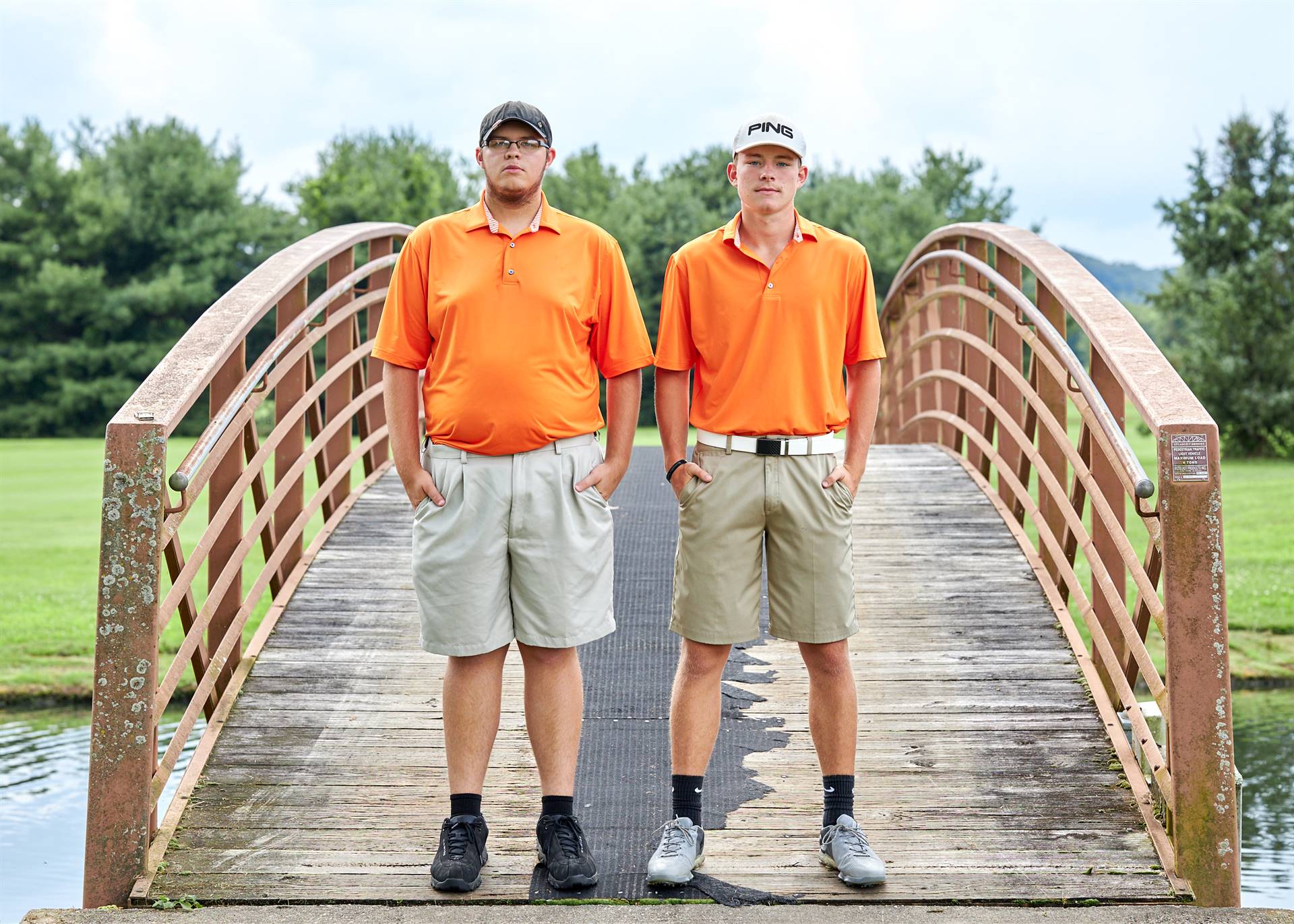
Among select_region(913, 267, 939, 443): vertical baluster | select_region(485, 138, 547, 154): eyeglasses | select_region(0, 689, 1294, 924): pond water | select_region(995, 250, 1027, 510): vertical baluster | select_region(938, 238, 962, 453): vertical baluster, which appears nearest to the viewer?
select_region(485, 138, 547, 154): eyeglasses

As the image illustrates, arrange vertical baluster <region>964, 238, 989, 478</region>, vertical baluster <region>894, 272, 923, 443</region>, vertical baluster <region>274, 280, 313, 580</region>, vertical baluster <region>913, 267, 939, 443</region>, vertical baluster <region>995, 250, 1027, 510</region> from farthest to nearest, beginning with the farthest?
1. vertical baluster <region>894, 272, 923, 443</region>
2. vertical baluster <region>913, 267, 939, 443</region>
3. vertical baluster <region>964, 238, 989, 478</region>
4. vertical baluster <region>995, 250, 1027, 510</region>
5. vertical baluster <region>274, 280, 313, 580</region>

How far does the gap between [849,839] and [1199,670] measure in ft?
2.84

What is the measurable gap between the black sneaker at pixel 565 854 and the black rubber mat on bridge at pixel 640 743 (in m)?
0.03

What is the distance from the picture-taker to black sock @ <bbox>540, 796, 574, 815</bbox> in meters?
3.06

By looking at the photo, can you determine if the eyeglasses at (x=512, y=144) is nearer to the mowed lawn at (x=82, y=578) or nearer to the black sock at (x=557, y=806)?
the black sock at (x=557, y=806)

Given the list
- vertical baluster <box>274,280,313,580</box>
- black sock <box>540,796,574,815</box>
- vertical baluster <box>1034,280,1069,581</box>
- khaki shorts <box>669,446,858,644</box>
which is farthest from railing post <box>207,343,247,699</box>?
vertical baluster <box>1034,280,1069,581</box>

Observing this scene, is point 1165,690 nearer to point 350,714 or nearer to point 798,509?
point 798,509

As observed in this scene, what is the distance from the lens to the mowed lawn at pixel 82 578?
275 inches

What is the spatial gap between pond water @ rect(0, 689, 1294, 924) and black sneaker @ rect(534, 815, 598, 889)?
2.14 m

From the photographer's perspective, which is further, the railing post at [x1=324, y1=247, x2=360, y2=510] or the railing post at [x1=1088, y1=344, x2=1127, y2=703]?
the railing post at [x1=324, y1=247, x2=360, y2=510]

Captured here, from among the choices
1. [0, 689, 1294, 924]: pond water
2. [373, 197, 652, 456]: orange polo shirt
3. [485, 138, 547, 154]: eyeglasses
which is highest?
[485, 138, 547, 154]: eyeglasses

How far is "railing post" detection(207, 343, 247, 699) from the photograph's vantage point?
157 inches

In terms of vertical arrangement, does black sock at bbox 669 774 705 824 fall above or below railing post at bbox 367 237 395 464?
below

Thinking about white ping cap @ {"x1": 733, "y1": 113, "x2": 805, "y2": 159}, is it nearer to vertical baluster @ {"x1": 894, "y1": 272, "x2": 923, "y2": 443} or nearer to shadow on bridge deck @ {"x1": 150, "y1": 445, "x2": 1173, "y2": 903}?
shadow on bridge deck @ {"x1": 150, "y1": 445, "x2": 1173, "y2": 903}
